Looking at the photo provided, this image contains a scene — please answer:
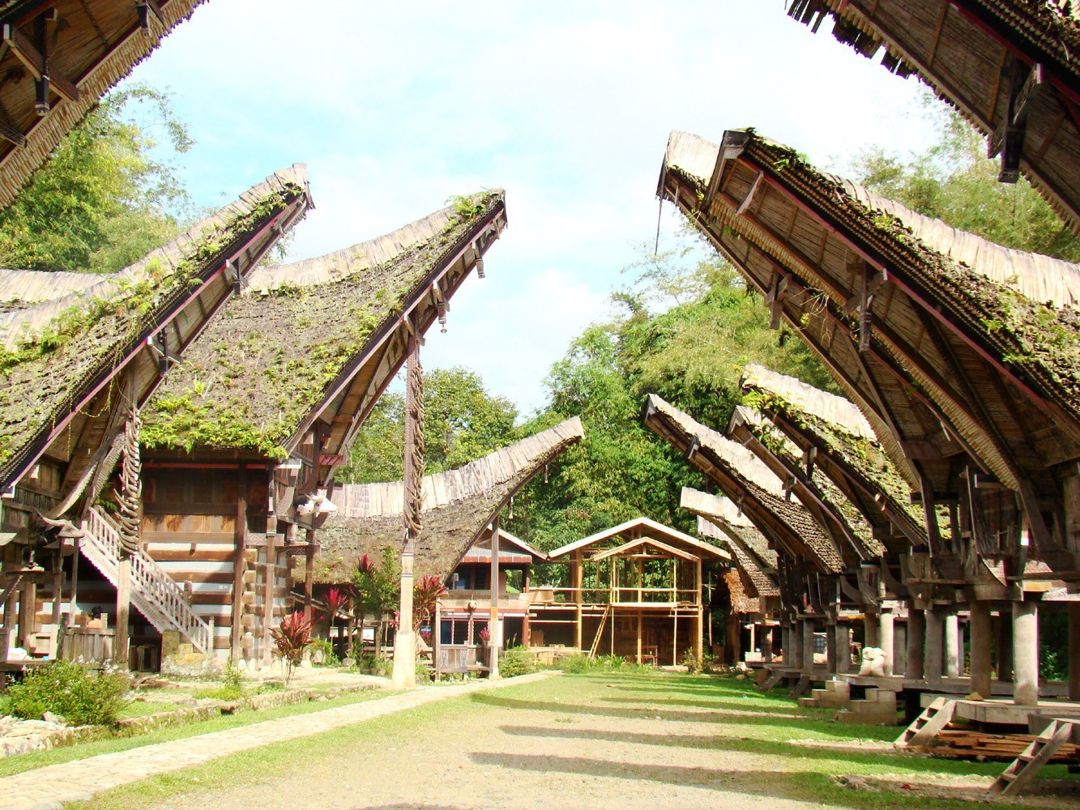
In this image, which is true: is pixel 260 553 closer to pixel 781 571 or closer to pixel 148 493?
pixel 148 493


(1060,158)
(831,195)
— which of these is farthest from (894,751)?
(1060,158)

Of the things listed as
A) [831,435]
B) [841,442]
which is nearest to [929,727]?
[841,442]

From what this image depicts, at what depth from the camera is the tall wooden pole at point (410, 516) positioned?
2136 cm

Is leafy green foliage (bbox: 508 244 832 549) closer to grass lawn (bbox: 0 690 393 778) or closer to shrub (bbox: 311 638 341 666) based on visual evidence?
shrub (bbox: 311 638 341 666)

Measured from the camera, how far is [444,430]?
184 feet

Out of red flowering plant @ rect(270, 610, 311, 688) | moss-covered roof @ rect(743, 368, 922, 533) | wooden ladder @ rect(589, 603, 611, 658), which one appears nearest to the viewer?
moss-covered roof @ rect(743, 368, 922, 533)

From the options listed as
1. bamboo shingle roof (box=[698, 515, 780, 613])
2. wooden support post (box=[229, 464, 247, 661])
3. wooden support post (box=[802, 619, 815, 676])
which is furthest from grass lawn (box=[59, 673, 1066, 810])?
bamboo shingle roof (box=[698, 515, 780, 613])

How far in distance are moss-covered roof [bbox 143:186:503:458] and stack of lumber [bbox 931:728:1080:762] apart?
11.6 meters

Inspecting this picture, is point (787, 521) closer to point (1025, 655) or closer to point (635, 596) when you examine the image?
point (1025, 655)

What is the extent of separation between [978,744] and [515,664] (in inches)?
830

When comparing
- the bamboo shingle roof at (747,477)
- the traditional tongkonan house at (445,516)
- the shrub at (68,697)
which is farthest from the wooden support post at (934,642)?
the traditional tongkonan house at (445,516)

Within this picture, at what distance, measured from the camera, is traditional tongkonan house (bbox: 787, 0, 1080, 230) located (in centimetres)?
730

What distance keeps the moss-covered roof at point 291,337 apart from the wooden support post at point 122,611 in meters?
3.05

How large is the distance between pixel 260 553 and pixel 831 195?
561 inches
